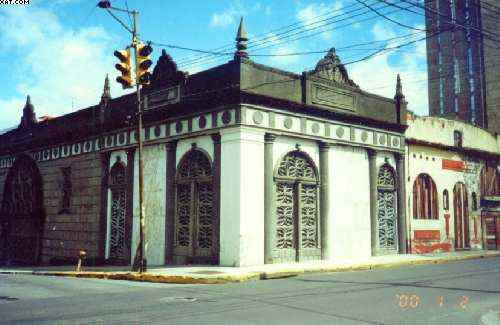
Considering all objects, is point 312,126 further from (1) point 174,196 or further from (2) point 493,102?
(2) point 493,102

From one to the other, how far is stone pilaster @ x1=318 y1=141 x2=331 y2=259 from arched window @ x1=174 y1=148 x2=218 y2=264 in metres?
4.55

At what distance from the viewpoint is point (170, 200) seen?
19.3 m

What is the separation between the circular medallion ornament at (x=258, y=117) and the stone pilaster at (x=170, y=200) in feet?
12.9

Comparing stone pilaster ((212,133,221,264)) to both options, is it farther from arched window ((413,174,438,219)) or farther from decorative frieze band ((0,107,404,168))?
arched window ((413,174,438,219))

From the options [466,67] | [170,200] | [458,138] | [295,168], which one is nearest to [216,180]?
[170,200]

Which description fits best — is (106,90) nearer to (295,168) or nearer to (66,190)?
(66,190)

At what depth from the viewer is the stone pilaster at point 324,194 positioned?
758 inches

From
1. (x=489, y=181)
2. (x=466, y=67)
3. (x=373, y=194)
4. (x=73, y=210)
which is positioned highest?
(x=466, y=67)

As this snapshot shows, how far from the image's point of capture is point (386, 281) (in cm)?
1259

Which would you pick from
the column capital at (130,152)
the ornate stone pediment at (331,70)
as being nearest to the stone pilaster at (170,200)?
the column capital at (130,152)

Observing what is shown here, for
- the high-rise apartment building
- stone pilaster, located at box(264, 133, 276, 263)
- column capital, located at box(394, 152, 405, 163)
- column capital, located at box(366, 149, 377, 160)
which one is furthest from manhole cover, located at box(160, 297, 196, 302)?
the high-rise apartment building

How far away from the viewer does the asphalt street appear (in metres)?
7.45

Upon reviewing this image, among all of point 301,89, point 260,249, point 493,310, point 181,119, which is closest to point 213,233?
point 260,249

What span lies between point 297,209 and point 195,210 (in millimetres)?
3925
